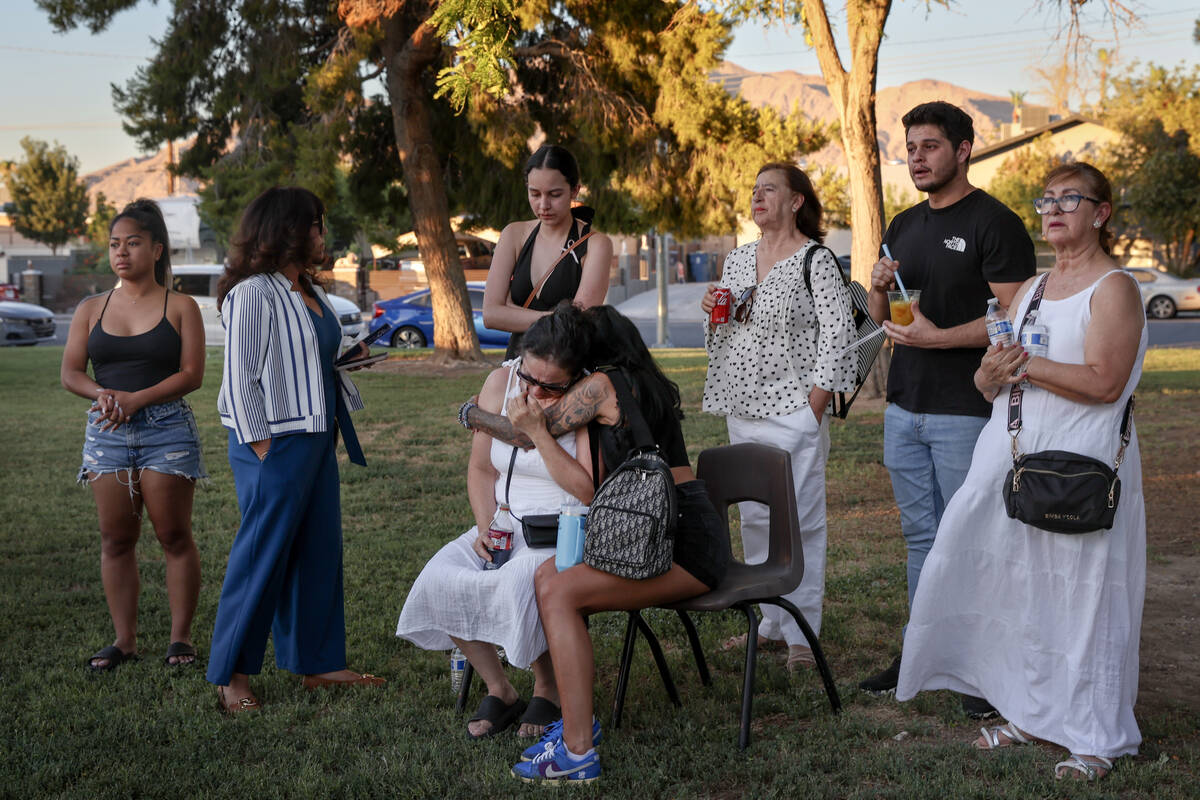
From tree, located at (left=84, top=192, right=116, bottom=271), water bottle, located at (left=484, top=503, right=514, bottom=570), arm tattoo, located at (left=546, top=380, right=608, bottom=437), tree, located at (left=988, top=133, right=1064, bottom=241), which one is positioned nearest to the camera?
arm tattoo, located at (left=546, top=380, right=608, bottom=437)

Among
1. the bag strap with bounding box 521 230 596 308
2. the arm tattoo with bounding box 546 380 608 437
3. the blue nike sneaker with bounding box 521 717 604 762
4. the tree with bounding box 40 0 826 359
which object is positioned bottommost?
the blue nike sneaker with bounding box 521 717 604 762

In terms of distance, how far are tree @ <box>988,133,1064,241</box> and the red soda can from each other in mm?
42592

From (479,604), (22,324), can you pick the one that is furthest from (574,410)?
(22,324)

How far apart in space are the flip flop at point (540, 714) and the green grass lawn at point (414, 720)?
0.27 feet

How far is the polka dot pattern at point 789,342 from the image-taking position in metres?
4.57

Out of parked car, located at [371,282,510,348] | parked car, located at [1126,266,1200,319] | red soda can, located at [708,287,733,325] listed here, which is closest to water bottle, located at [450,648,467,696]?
red soda can, located at [708,287,733,325]

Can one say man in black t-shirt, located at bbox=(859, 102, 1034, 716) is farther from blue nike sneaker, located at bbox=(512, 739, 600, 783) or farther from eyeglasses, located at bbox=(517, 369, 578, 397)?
blue nike sneaker, located at bbox=(512, 739, 600, 783)

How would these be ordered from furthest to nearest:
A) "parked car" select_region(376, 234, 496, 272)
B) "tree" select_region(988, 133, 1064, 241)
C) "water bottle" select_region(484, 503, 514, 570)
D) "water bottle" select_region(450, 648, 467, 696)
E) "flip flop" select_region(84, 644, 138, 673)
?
"parked car" select_region(376, 234, 496, 272)
"tree" select_region(988, 133, 1064, 241)
"flip flop" select_region(84, 644, 138, 673)
"water bottle" select_region(450, 648, 467, 696)
"water bottle" select_region(484, 503, 514, 570)

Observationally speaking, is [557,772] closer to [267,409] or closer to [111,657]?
[267,409]

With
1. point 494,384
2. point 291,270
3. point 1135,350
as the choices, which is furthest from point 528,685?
point 1135,350

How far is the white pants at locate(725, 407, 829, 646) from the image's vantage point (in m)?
4.64

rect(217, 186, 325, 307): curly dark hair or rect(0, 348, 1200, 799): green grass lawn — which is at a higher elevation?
rect(217, 186, 325, 307): curly dark hair

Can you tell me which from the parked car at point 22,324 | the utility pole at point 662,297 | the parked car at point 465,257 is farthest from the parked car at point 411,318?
the parked car at point 465,257

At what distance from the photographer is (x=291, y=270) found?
173 inches
